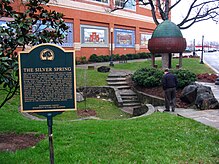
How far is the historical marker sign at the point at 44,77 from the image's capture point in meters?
4.47

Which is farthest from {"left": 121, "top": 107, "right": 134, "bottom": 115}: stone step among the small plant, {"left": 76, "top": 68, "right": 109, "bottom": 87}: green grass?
the small plant

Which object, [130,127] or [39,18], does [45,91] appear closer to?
[39,18]

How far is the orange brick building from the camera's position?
32781 mm

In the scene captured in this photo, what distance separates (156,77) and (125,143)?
9.68 m

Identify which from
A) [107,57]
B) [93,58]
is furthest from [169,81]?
[107,57]

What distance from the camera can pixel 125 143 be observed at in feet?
20.0

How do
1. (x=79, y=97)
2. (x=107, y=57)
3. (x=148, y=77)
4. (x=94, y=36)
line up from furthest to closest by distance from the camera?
1. (x=94, y=36)
2. (x=107, y=57)
3. (x=148, y=77)
4. (x=79, y=97)

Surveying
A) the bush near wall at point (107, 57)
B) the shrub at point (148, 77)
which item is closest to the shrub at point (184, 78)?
the shrub at point (148, 77)

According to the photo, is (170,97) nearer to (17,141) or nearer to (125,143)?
(125,143)

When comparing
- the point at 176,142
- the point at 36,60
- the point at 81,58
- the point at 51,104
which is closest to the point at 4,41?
the point at 36,60

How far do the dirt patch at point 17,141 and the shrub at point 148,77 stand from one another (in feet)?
30.8

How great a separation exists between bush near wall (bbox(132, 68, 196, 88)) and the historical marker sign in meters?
10.7

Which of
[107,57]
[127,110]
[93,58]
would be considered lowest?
[127,110]

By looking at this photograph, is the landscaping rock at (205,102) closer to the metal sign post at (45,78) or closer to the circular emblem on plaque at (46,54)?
the metal sign post at (45,78)
